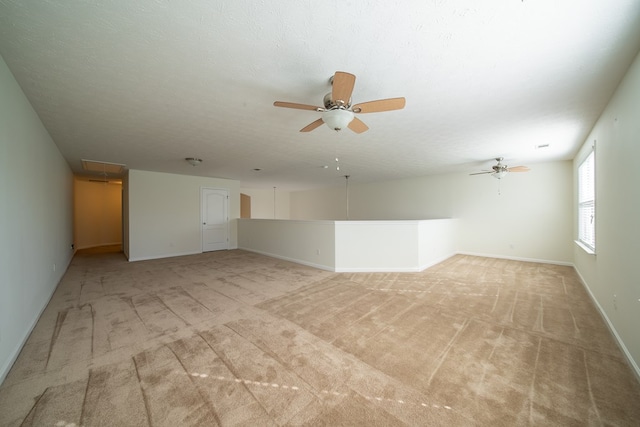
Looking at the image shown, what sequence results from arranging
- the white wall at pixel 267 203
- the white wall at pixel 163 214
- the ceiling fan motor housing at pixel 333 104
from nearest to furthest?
the ceiling fan motor housing at pixel 333 104 < the white wall at pixel 163 214 < the white wall at pixel 267 203

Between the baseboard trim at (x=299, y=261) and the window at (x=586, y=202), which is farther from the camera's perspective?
the baseboard trim at (x=299, y=261)

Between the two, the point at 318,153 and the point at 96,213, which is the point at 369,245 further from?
the point at 96,213

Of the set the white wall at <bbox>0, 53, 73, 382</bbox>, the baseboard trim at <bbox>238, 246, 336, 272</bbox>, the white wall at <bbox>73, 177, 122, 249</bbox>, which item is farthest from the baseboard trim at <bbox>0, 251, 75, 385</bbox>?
the white wall at <bbox>73, 177, 122, 249</bbox>

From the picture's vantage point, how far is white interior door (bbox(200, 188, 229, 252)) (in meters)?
6.98

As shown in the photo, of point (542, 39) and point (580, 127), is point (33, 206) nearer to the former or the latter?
point (542, 39)

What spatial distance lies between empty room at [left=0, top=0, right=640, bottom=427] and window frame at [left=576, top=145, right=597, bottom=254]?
94 millimetres

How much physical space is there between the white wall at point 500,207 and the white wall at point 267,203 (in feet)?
16.2

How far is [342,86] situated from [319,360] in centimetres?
220

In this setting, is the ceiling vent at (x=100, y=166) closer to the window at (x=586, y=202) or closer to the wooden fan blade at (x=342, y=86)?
the wooden fan blade at (x=342, y=86)

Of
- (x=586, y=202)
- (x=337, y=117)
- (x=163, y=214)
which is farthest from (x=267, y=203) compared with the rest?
(x=586, y=202)

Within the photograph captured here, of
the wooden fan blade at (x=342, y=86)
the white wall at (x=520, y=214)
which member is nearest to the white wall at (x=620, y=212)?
the wooden fan blade at (x=342, y=86)

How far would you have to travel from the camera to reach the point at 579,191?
4.29 meters

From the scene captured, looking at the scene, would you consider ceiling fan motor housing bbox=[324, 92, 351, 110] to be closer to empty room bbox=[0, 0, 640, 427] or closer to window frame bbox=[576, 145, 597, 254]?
empty room bbox=[0, 0, 640, 427]

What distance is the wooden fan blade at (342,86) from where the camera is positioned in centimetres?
158
